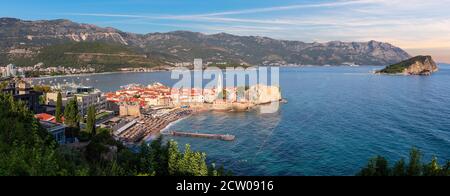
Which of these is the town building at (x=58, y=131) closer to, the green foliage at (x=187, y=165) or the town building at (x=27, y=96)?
the green foliage at (x=187, y=165)

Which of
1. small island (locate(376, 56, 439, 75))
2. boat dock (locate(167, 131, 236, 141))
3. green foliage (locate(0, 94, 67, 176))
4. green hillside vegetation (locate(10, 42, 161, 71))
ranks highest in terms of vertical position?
green hillside vegetation (locate(10, 42, 161, 71))

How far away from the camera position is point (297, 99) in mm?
52344

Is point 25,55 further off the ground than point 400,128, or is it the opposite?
point 25,55

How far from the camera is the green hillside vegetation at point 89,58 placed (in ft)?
395

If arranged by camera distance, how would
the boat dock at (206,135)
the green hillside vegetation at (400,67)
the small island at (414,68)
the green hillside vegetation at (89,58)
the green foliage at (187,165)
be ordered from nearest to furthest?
the green foliage at (187,165), the boat dock at (206,135), the small island at (414,68), the green hillside vegetation at (400,67), the green hillside vegetation at (89,58)

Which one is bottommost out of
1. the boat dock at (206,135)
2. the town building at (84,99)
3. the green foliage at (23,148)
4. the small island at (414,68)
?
the boat dock at (206,135)

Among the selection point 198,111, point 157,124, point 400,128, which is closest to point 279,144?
point 400,128

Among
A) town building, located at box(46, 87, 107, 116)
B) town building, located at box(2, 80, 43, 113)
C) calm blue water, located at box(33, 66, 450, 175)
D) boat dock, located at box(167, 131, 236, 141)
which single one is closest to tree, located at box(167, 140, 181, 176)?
calm blue water, located at box(33, 66, 450, 175)

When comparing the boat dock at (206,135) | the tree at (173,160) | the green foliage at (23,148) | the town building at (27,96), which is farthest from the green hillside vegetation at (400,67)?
the tree at (173,160)

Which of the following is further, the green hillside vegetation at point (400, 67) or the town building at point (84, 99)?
the green hillside vegetation at point (400, 67)

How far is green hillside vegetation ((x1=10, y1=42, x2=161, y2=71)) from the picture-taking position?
395 feet

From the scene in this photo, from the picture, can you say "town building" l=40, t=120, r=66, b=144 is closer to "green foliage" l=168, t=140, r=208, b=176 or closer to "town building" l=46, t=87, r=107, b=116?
"green foliage" l=168, t=140, r=208, b=176
